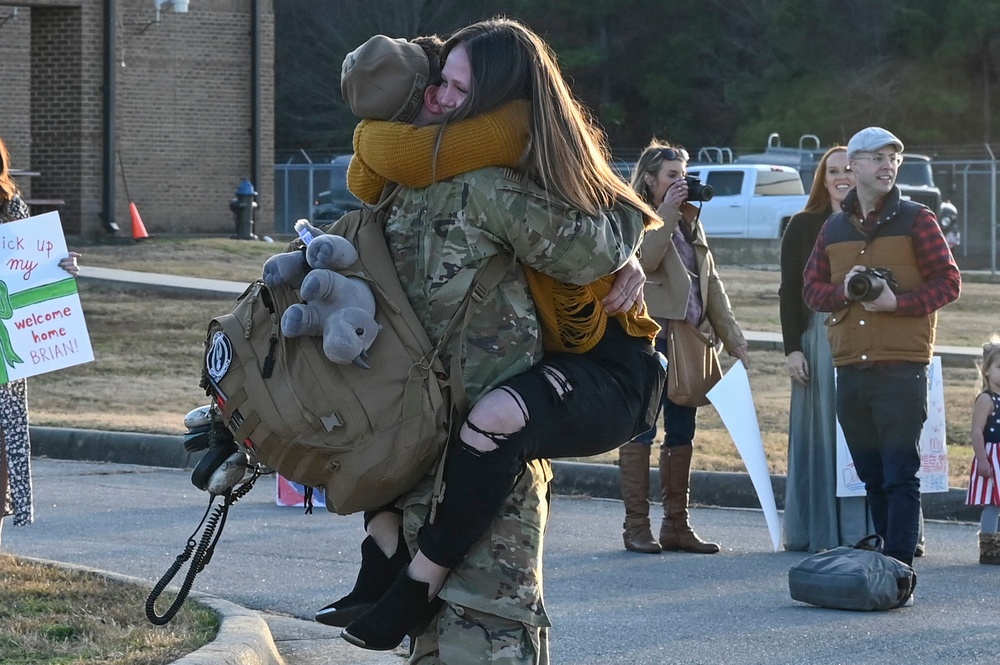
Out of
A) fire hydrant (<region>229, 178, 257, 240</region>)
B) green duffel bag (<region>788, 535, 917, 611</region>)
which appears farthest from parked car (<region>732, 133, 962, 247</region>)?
green duffel bag (<region>788, 535, 917, 611</region>)

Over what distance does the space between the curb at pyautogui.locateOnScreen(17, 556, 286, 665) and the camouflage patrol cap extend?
6.86ft

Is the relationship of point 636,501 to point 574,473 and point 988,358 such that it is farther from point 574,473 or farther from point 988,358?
point 574,473

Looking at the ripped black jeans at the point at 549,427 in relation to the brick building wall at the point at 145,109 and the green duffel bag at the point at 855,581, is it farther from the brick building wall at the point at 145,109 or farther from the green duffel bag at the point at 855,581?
the brick building wall at the point at 145,109

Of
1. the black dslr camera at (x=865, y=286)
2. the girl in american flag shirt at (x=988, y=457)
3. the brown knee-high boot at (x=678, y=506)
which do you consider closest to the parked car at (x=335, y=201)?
the brown knee-high boot at (x=678, y=506)

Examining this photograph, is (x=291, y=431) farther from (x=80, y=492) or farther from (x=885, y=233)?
(x=80, y=492)

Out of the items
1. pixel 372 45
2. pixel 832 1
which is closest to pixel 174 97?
pixel 372 45

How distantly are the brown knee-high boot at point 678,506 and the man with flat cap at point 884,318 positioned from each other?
1.09 m

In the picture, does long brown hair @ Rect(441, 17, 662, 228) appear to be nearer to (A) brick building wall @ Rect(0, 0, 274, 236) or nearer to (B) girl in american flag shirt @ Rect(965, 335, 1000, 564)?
(B) girl in american flag shirt @ Rect(965, 335, 1000, 564)

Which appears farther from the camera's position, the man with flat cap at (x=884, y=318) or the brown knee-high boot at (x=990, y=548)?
the brown knee-high boot at (x=990, y=548)

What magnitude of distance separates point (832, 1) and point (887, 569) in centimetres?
4753

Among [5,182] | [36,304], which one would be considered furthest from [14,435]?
[5,182]

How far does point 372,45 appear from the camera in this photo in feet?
10.6

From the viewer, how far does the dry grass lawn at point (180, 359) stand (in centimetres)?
1200

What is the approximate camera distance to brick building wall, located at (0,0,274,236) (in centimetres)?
2662
